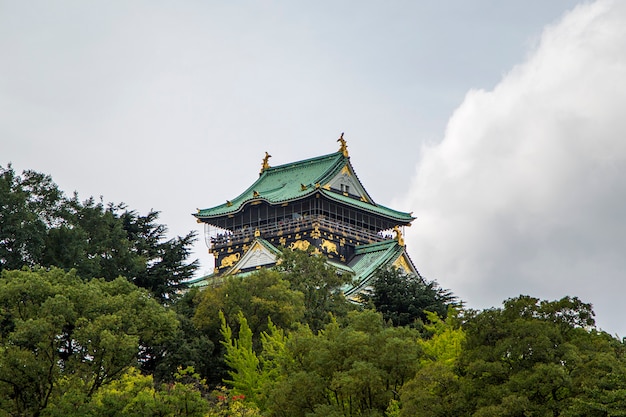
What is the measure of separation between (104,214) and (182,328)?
252 inches

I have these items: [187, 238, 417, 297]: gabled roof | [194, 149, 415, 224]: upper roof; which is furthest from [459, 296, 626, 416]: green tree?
[194, 149, 415, 224]: upper roof

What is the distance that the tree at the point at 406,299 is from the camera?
51.2m

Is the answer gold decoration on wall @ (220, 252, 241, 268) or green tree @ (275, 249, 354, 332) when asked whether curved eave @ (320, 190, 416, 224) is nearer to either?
gold decoration on wall @ (220, 252, 241, 268)

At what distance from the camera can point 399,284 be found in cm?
5269

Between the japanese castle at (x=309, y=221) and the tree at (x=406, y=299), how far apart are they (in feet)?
24.8

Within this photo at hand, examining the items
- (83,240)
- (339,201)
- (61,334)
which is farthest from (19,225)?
(339,201)

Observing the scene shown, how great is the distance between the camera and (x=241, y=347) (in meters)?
40.0

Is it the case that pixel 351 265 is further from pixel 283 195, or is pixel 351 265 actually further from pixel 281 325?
pixel 281 325

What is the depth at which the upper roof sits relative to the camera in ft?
217

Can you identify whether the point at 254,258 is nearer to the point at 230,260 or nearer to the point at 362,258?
the point at 230,260

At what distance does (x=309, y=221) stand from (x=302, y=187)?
1.94 m

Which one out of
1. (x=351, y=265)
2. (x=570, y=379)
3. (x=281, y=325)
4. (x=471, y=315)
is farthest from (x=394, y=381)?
(x=351, y=265)

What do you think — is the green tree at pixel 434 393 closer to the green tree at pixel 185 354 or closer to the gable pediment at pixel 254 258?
the green tree at pixel 185 354

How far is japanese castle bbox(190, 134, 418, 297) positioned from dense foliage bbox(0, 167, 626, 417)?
1584 cm
